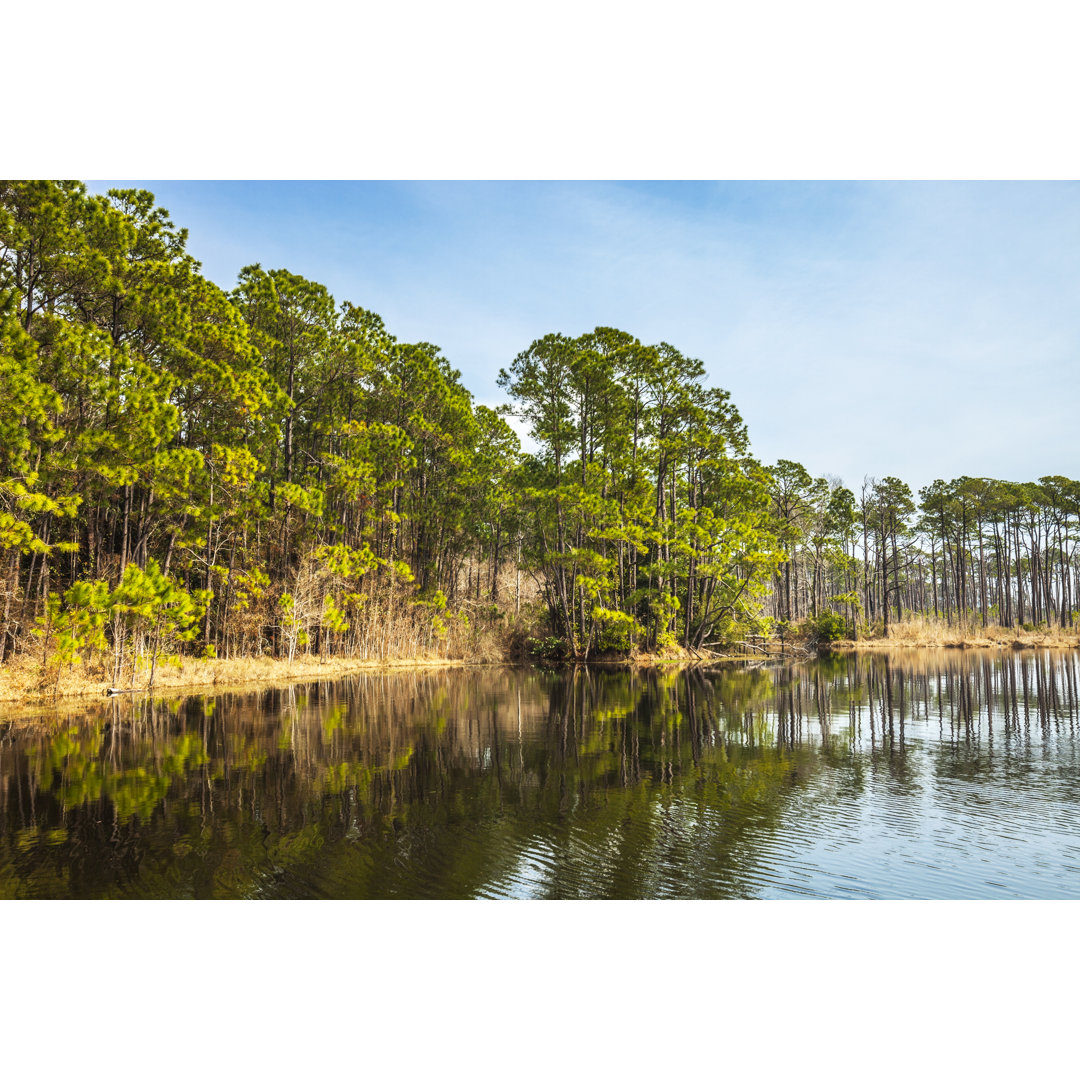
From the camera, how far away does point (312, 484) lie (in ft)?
84.1

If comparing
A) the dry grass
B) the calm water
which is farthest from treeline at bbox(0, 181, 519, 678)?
the dry grass

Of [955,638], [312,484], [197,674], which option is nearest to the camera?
[197,674]

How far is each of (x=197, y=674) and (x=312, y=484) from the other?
9.26 m

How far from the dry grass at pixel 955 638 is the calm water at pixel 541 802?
30326 millimetres

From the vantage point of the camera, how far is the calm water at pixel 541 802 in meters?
4.86

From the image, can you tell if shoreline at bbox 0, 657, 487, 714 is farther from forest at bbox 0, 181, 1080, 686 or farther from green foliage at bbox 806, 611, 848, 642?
green foliage at bbox 806, 611, 848, 642

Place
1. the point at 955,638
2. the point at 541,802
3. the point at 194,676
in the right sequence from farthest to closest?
the point at 955,638 → the point at 194,676 → the point at 541,802

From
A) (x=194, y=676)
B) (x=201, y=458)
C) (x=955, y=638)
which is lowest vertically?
(x=955, y=638)

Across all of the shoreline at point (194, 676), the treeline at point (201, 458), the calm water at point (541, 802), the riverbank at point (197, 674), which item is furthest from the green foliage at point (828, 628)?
the calm water at point (541, 802)

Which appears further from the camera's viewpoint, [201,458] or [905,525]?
[905,525]

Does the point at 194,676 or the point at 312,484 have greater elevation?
the point at 312,484

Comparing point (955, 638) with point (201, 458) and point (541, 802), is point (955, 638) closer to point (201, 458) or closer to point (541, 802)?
point (201, 458)

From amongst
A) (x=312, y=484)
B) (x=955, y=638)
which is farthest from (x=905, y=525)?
(x=312, y=484)

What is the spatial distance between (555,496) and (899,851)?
23.4 metres
